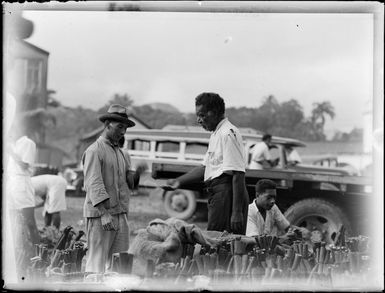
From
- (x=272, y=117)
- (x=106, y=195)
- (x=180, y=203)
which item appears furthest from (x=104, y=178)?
(x=272, y=117)

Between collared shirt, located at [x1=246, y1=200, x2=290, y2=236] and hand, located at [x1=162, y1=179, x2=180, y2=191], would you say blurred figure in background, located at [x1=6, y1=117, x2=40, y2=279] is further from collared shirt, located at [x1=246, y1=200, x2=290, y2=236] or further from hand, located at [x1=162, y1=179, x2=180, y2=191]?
collared shirt, located at [x1=246, y1=200, x2=290, y2=236]

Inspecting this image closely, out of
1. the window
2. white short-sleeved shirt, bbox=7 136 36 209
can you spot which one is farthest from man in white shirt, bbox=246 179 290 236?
the window

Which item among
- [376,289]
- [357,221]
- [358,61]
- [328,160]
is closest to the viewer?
[376,289]

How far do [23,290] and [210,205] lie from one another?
5.47ft

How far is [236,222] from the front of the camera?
565 cm

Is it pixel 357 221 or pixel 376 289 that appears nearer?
pixel 376 289

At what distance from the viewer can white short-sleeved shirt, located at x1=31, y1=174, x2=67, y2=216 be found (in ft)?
22.0

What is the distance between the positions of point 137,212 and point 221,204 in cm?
122

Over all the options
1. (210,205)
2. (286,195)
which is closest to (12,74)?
(210,205)

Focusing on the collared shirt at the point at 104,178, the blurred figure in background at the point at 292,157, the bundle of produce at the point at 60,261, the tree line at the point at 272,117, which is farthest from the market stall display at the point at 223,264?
the blurred figure in background at the point at 292,157

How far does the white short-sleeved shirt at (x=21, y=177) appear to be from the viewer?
604 cm

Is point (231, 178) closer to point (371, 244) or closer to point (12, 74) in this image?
point (371, 244)

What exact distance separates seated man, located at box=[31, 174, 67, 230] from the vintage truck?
3.09ft

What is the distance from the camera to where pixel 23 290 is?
5574mm
